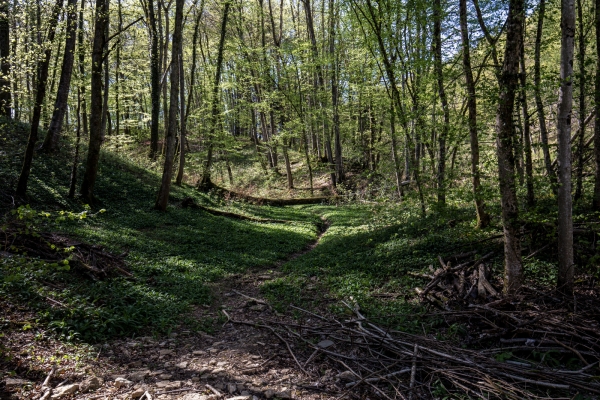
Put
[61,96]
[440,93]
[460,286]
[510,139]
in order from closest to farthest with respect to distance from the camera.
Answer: [510,139] < [460,286] < [440,93] < [61,96]

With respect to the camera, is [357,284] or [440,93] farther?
[440,93]

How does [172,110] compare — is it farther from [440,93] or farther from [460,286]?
[460,286]

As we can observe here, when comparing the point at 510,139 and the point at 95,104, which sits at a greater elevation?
the point at 95,104

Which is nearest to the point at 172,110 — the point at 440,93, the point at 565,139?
the point at 440,93

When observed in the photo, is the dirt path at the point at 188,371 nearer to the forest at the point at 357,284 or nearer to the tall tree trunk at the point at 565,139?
the forest at the point at 357,284

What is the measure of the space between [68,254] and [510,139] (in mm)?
8151

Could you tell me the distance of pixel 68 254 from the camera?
22.6 feet

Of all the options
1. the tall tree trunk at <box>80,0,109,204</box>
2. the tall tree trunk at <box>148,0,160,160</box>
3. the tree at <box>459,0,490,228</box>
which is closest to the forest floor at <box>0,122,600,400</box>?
the tree at <box>459,0,490,228</box>

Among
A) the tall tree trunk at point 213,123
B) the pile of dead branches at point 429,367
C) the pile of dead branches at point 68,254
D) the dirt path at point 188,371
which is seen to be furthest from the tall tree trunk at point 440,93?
the tall tree trunk at point 213,123

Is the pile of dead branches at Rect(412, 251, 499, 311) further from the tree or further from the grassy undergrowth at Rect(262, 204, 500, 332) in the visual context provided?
the tree

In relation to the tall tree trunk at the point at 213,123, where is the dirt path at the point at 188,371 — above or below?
below

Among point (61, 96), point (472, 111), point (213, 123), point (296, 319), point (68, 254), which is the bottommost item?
point (296, 319)

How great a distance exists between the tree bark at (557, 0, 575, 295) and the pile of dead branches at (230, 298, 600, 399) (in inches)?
50.6

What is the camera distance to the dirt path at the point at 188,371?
348 cm
